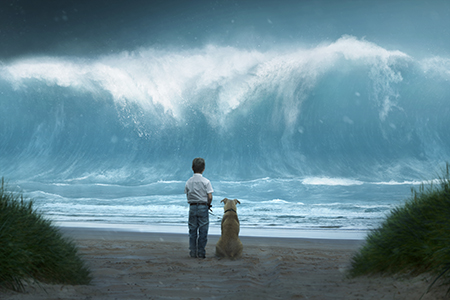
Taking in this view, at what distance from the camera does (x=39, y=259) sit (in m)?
2.95

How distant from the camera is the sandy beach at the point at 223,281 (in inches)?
115

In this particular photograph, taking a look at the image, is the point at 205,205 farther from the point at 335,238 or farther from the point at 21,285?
the point at 335,238

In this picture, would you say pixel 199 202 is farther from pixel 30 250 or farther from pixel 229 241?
pixel 30 250

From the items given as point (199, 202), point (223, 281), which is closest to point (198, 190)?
point (199, 202)

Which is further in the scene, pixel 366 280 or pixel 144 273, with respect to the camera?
pixel 144 273

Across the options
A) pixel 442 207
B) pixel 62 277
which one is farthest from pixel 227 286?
pixel 442 207

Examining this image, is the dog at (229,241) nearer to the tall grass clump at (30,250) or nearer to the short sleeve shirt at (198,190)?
the short sleeve shirt at (198,190)

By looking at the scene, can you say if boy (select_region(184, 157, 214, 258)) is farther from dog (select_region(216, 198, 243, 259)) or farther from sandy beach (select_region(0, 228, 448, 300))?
sandy beach (select_region(0, 228, 448, 300))

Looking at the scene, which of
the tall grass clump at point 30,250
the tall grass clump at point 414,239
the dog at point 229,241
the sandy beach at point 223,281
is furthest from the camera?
the dog at point 229,241

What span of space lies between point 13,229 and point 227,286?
83.7 inches

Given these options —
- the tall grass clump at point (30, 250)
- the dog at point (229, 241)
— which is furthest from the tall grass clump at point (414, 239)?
the tall grass clump at point (30, 250)

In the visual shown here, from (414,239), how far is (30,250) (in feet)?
10.9

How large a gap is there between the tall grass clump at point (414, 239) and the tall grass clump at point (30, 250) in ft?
9.80

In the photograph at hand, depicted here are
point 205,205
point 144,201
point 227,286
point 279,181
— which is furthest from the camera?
point 279,181
